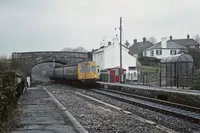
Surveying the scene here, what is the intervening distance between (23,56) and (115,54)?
19.7 meters

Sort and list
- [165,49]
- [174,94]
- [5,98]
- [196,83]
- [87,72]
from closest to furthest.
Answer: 1. [5,98]
2. [174,94]
3. [196,83]
4. [87,72]
5. [165,49]

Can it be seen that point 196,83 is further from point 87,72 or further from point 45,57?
point 45,57

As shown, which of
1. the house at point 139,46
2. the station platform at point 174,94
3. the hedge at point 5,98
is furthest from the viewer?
→ the house at point 139,46

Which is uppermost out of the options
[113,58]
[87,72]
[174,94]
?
[113,58]

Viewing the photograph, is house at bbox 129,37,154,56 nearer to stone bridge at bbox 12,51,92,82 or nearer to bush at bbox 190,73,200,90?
stone bridge at bbox 12,51,92,82

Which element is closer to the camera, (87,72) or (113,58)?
(87,72)

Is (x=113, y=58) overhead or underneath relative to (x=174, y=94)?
overhead

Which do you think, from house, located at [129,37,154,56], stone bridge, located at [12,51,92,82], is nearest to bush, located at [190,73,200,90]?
stone bridge, located at [12,51,92,82]

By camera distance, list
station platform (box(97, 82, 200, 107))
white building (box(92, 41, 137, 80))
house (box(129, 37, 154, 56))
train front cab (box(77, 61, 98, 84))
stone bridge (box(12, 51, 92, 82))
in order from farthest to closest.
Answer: house (box(129, 37, 154, 56))
white building (box(92, 41, 137, 80))
stone bridge (box(12, 51, 92, 82))
train front cab (box(77, 61, 98, 84))
station platform (box(97, 82, 200, 107))

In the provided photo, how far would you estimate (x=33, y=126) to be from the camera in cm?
1006

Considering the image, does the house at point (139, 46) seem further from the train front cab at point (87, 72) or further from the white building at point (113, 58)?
the train front cab at point (87, 72)

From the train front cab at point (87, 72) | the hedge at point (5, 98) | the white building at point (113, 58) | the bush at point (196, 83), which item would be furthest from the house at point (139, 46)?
the hedge at point (5, 98)

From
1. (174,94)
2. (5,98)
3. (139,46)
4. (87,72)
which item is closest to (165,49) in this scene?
(139,46)

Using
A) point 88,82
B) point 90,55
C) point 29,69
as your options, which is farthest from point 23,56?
point 88,82
